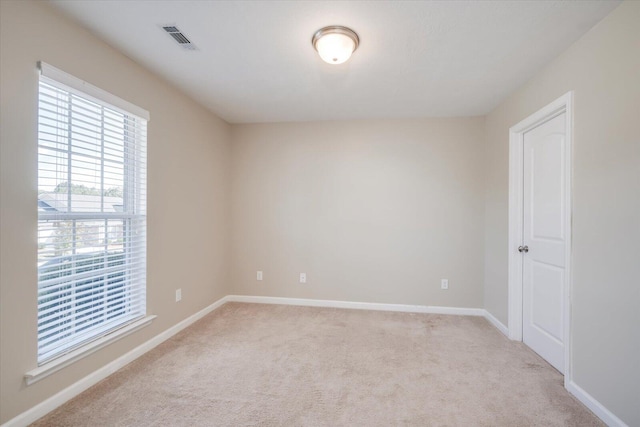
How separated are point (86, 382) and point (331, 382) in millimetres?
1740

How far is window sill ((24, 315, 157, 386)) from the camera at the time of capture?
1.71m

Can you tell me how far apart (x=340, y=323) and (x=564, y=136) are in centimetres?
275

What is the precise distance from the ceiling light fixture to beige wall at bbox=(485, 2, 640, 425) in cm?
156

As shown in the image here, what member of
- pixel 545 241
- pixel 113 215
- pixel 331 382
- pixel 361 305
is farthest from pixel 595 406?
pixel 113 215

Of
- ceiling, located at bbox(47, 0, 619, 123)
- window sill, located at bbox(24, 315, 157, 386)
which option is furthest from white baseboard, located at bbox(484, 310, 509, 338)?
window sill, located at bbox(24, 315, 157, 386)

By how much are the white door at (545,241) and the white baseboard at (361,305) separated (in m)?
0.83

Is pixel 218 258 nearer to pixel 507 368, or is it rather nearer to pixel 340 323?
pixel 340 323

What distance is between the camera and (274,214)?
160 inches

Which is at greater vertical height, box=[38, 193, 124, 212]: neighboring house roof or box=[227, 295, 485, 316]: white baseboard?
box=[38, 193, 124, 212]: neighboring house roof

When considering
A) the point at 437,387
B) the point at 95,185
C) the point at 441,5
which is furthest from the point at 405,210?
the point at 95,185

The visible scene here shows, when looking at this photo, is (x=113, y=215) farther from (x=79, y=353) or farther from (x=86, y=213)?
(x=79, y=353)

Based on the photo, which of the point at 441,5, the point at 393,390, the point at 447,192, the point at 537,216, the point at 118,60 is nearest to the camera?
the point at 441,5

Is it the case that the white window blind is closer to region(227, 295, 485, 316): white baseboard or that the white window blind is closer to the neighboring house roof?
the neighboring house roof

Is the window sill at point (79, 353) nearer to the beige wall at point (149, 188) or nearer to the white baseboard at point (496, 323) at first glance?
the beige wall at point (149, 188)
